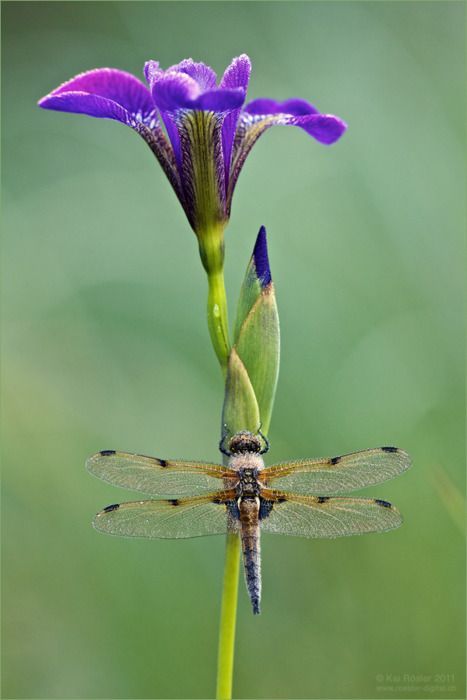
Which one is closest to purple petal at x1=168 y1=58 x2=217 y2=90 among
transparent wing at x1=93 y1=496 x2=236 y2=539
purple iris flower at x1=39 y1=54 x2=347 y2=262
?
purple iris flower at x1=39 y1=54 x2=347 y2=262

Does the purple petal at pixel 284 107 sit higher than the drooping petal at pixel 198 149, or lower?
higher

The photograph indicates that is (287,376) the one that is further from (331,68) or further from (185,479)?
(331,68)

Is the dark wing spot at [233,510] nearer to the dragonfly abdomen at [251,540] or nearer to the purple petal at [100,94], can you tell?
the dragonfly abdomen at [251,540]

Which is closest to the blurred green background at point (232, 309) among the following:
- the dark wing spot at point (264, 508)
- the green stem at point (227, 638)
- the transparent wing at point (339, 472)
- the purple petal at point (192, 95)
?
the transparent wing at point (339, 472)

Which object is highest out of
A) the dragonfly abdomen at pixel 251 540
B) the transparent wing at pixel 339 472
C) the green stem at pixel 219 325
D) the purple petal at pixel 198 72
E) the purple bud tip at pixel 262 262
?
the purple petal at pixel 198 72

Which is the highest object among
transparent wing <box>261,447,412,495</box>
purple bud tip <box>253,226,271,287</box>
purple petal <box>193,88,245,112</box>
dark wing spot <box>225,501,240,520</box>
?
purple petal <box>193,88,245,112</box>

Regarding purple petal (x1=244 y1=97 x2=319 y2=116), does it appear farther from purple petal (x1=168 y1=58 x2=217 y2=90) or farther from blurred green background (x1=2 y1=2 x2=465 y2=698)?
blurred green background (x1=2 y1=2 x2=465 y2=698)
